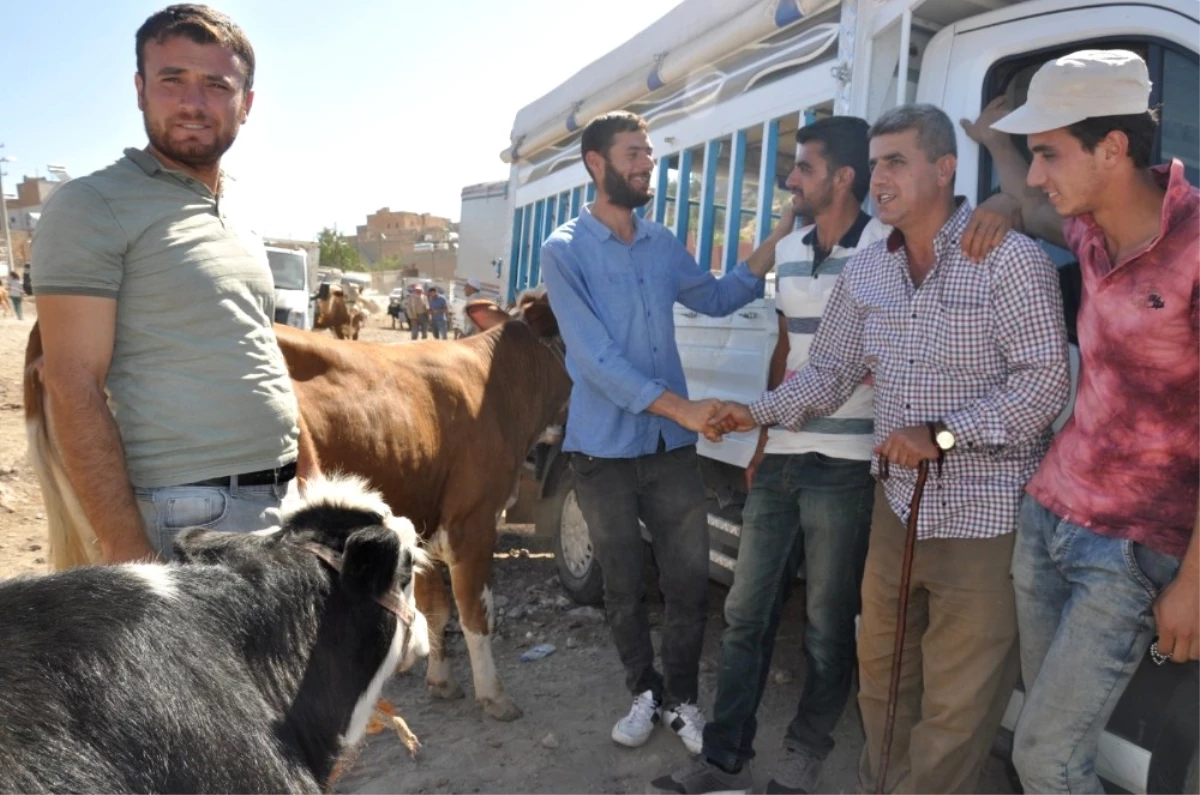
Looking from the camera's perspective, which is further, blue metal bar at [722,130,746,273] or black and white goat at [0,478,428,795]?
blue metal bar at [722,130,746,273]

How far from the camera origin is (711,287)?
3516 millimetres

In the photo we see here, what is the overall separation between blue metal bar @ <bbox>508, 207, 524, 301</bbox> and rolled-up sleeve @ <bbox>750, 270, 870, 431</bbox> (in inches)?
181

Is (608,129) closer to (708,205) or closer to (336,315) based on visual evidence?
(708,205)

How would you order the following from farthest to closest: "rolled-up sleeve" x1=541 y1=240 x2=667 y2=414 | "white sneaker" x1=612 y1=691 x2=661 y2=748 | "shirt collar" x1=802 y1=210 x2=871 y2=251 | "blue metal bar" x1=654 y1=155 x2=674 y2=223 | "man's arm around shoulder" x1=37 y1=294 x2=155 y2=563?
"blue metal bar" x1=654 y1=155 x2=674 y2=223 < "white sneaker" x1=612 y1=691 x2=661 y2=748 < "rolled-up sleeve" x1=541 y1=240 x2=667 y2=414 < "shirt collar" x1=802 y1=210 x2=871 y2=251 < "man's arm around shoulder" x1=37 y1=294 x2=155 y2=563

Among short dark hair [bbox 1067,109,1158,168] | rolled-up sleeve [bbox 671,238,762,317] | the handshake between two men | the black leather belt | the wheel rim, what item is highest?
short dark hair [bbox 1067,109,1158,168]

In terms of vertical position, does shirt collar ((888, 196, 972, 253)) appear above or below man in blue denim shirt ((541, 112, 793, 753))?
above

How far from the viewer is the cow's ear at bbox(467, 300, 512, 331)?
5.18m

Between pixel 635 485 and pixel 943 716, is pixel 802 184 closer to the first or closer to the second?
pixel 635 485

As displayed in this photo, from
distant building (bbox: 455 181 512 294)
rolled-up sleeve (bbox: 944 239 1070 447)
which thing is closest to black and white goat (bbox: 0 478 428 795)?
rolled-up sleeve (bbox: 944 239 1070 447)

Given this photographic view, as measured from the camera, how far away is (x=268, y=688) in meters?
1.66

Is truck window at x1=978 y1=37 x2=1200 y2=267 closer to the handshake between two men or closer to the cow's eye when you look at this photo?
the handshake between two men

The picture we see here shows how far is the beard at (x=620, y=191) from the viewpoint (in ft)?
11.0

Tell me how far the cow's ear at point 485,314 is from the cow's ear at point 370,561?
3.36 m

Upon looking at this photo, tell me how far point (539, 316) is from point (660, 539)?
75.5 inches
